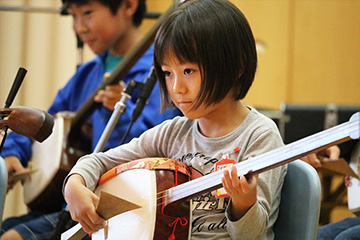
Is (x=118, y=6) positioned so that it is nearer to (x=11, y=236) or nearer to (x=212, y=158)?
(x=11, y=236)

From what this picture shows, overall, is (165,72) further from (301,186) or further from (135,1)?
(135,1)

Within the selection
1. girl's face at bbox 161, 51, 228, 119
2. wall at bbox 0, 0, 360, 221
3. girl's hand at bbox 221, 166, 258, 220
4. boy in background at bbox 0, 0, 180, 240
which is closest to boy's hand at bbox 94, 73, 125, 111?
boy in background at bbox 0, 0, 180, 240

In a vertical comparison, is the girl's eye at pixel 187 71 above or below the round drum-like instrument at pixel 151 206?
above

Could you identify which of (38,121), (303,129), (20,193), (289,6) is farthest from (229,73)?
(289,6)

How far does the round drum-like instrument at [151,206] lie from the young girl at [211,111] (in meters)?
0.03

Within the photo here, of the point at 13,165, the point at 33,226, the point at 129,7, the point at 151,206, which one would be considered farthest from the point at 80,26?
the point at 151,206

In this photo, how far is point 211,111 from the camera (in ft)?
3.27

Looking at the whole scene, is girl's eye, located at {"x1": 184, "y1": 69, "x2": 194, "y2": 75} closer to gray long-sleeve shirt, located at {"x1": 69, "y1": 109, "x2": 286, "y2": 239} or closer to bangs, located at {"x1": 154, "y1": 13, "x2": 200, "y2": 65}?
bangs, located at {"x1": 154, "y1": 13, "x2": 200, "y2": 65}

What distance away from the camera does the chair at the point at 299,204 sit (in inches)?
35.6

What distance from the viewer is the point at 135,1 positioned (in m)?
1.85

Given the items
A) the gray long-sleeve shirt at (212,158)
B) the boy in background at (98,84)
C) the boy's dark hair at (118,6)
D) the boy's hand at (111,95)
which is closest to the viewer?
the gray long-sleeve shirt at (212,158)

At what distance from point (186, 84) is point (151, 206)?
24cm

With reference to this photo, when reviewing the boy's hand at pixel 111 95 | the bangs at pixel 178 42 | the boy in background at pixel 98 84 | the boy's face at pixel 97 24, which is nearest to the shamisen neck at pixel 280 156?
the bangs at pixel 178 42

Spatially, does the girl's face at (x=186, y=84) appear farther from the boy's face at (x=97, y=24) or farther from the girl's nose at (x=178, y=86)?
the boy's face at (x=97, y=24)
